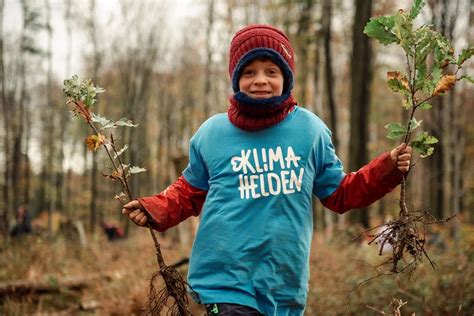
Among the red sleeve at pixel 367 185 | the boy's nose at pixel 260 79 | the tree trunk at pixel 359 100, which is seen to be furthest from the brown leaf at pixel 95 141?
the tree trunk at pixel 359 100

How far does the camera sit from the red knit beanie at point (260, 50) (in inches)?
106

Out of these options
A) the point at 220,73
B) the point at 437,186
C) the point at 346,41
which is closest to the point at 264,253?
the point at 437,186

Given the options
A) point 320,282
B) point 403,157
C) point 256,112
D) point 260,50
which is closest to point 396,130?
point 403,157

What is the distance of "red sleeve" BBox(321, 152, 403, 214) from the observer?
8.30 feet

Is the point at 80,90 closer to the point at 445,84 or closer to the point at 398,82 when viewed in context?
the point at 398,82

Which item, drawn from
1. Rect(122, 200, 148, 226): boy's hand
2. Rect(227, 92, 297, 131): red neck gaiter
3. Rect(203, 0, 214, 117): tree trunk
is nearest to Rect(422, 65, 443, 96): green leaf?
Rect(227, 92, 297, 131): red neck gaiter

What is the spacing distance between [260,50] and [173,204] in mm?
872

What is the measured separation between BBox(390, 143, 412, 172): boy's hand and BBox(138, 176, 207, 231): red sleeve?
3.23 ft

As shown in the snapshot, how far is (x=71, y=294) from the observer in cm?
725

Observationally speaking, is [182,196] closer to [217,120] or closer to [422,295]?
[217,120]

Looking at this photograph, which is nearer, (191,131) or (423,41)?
(423,41)

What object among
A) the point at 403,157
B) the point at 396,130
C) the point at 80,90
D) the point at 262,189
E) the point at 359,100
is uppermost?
the point at 359,100

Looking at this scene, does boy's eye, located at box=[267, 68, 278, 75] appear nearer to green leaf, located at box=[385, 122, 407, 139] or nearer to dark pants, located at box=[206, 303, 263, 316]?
green leaf, located at box=[385, 122, 407, 139]

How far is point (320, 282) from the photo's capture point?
6.21m
